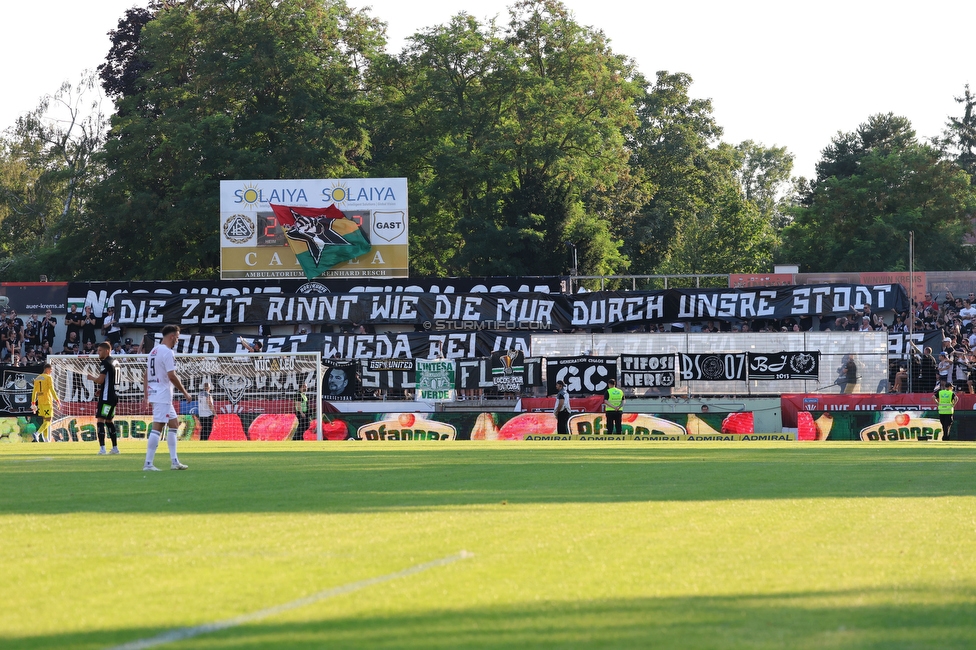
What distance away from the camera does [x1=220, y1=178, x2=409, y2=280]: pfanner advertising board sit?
46.1 m

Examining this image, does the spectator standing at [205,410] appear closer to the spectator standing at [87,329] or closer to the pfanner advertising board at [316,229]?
the pfanner advertising board at [316,229]

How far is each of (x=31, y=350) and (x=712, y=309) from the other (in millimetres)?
25874

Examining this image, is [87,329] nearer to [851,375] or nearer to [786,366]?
[786,366]

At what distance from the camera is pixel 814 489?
13.4m

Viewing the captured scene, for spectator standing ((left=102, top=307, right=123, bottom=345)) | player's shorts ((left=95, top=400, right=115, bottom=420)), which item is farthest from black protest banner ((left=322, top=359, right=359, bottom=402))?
player's shorts ((left=95, top=400, right=115, bottom=420))

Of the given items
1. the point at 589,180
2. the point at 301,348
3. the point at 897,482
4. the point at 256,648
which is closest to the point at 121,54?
the point at 589,180

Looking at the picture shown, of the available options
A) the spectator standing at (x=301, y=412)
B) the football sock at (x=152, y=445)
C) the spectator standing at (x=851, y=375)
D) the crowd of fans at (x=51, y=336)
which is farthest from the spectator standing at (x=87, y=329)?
the football sock at (x=152, y=445)

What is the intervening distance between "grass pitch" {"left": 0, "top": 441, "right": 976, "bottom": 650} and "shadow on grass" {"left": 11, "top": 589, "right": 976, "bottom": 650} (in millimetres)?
19

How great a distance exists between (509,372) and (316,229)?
11.5 meters

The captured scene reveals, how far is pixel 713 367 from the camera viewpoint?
38.0m

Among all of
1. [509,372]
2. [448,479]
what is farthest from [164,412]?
[509,372]

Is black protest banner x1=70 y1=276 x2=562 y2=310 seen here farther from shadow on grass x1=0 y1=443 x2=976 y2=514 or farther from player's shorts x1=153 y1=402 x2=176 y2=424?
player's shorts x1=153 y1=402 x2=176 y2=424

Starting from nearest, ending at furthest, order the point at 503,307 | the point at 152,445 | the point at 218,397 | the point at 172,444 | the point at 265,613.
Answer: the point at 265,613 < the point at 152,445 < the point at 172,444 < the point at 218,397 < the point at 503,307

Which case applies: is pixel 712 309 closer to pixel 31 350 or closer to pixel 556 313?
pixel 556 313
